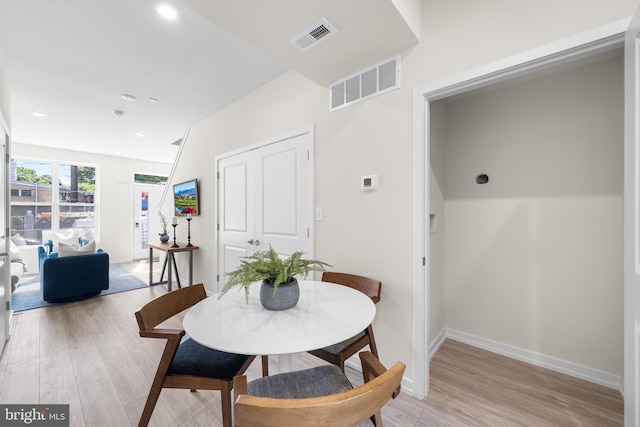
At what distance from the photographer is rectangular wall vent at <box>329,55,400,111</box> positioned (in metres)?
1.88

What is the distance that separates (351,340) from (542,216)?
1.90 metres

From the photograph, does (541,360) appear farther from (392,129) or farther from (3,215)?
(3,215)

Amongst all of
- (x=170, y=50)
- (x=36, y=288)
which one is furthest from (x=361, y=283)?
(x=36, y=288)

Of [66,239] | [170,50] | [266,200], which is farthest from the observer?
[66,239]

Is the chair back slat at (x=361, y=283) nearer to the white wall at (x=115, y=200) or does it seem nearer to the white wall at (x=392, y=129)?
the white wall at (x=392, y=129)

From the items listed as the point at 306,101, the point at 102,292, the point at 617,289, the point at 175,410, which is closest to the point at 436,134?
the point at 306,101

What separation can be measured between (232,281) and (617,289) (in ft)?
8.60

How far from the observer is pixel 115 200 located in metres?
6.55

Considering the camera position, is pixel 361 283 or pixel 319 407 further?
pixel 361 283

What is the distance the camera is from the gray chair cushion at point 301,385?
1062 millimetres

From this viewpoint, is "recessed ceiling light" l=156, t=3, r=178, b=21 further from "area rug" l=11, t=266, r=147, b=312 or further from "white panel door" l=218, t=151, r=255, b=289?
"area rug" l=11, t=266, r=147, b=312

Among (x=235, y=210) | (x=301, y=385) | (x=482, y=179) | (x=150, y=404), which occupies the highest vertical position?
(x=482, y=179)

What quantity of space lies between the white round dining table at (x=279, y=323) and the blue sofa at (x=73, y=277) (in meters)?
3.49

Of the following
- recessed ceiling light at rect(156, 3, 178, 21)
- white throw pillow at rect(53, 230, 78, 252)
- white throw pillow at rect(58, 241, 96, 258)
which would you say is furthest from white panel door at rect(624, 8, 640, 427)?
white throw pillow at rect(53, 230, 78, 252)
